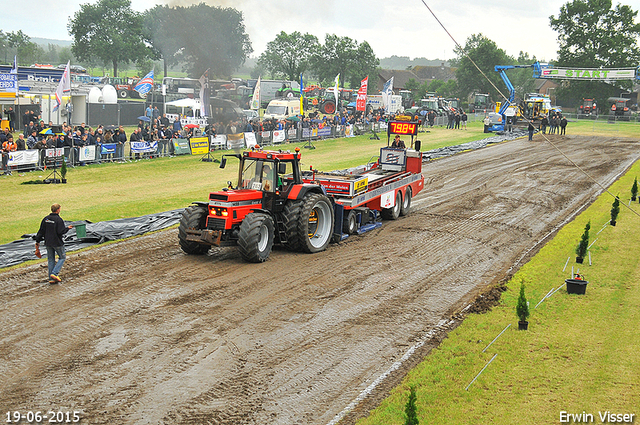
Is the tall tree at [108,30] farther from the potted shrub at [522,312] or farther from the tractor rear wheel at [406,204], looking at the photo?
the potted shrub at [522,312]

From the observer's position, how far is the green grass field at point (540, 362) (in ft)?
24.3

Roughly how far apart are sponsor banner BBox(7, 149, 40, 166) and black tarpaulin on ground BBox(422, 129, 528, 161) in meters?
19.6

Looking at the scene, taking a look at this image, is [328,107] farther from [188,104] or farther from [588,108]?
[588,108]

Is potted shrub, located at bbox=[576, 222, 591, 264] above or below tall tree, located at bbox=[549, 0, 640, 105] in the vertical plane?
below

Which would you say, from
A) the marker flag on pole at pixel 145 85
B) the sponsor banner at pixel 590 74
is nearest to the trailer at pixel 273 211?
the marker flag on pole at pixel 145 85

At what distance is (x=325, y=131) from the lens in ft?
137

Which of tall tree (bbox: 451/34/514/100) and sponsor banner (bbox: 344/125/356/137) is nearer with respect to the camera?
sponsor banner (bbox: 344/125/356/137)

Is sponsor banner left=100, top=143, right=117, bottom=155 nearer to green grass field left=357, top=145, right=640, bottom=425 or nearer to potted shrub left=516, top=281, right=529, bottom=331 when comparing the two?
green grass field left=357, top=145, right=640, bottom=425

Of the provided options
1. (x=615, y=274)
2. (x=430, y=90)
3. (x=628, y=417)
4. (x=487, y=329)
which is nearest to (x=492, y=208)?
(x=615, y=274)

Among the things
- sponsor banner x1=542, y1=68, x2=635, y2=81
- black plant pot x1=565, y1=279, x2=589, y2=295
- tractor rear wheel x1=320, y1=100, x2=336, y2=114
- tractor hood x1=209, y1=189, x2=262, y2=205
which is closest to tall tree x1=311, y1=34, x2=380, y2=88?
tractor rear wheel x1=320, y1=100, x2=336, y2=114

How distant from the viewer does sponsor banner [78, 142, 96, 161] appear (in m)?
26.1

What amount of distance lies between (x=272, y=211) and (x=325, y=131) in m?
28.1

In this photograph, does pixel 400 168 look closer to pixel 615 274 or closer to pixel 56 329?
pixel 615 274

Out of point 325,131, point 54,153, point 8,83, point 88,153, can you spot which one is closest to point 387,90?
point 325,131
